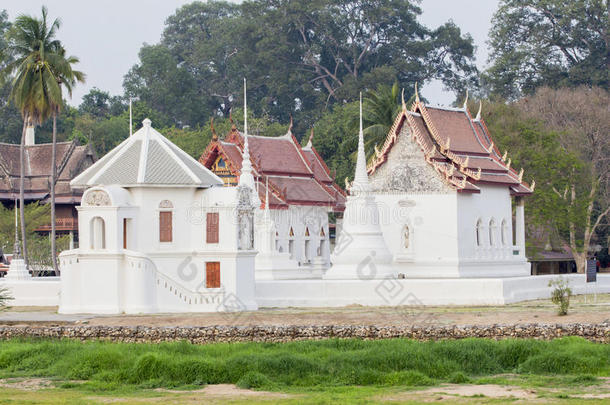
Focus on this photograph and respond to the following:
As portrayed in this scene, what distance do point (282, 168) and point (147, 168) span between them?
62.1 feet

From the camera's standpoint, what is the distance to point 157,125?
86.2m

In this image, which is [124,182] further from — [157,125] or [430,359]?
[157,125]

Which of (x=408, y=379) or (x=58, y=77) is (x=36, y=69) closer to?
(x=58, y=77)

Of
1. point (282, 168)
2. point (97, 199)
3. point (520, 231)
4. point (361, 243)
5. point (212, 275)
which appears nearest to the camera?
point (97, 199)

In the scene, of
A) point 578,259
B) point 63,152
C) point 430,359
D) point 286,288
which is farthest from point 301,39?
point 430,359

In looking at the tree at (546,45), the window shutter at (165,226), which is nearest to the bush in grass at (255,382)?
the window shutter at (165,226)

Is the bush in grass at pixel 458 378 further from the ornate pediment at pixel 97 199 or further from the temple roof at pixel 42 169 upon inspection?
the temple roof at pixel 42 169

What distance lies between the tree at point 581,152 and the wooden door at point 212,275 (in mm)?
23050

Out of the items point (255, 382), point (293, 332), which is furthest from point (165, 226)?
point (255, 382)

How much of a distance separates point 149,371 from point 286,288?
14.1 metres

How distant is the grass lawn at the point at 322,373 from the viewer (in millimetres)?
22141

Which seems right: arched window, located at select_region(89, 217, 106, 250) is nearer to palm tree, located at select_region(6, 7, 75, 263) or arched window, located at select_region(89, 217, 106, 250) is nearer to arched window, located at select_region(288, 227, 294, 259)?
palm tree, located at select_region(6, 7, 75, 263)

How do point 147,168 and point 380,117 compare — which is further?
point 380,117

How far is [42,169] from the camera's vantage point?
69000 millimetres
